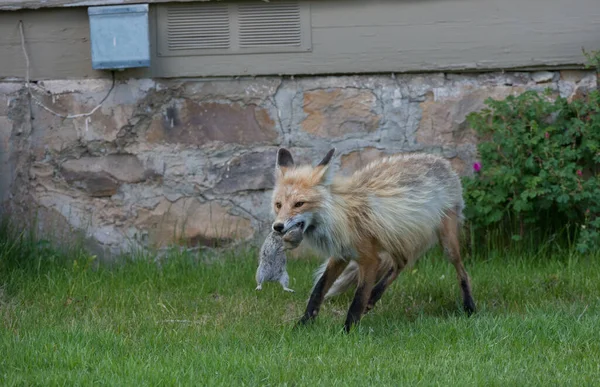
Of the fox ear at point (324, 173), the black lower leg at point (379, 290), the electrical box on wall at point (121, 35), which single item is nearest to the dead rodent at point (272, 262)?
the black lower leg at point (379, 290)

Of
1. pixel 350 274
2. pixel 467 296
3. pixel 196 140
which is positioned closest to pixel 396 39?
pixel 196 140

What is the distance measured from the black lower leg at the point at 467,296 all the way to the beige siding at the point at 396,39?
7.01 feet

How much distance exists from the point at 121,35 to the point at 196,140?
111 cm

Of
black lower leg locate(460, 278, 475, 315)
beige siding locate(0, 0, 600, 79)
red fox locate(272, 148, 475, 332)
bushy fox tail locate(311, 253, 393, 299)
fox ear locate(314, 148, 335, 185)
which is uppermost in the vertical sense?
beige siding locate(0, 0, 600, 79)

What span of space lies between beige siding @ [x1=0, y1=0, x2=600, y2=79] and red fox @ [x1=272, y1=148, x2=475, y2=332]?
1.48 m

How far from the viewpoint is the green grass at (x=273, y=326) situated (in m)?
4.50

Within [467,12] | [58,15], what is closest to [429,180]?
[467,12]

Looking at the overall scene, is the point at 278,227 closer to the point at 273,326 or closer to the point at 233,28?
the point at 273,326

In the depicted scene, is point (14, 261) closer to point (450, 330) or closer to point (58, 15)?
point (58, 15)

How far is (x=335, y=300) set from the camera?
6.62 meters

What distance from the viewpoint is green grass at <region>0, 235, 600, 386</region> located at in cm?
450

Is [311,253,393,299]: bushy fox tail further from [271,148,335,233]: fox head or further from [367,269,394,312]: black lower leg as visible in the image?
[271,148,335,233]: fox head

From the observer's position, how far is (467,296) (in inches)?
245

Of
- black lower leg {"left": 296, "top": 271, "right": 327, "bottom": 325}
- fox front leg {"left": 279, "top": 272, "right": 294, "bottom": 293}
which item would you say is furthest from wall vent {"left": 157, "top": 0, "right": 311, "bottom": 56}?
black lower leg {"left": 296, "top": 271, "right": 327, "bottom": 325}
